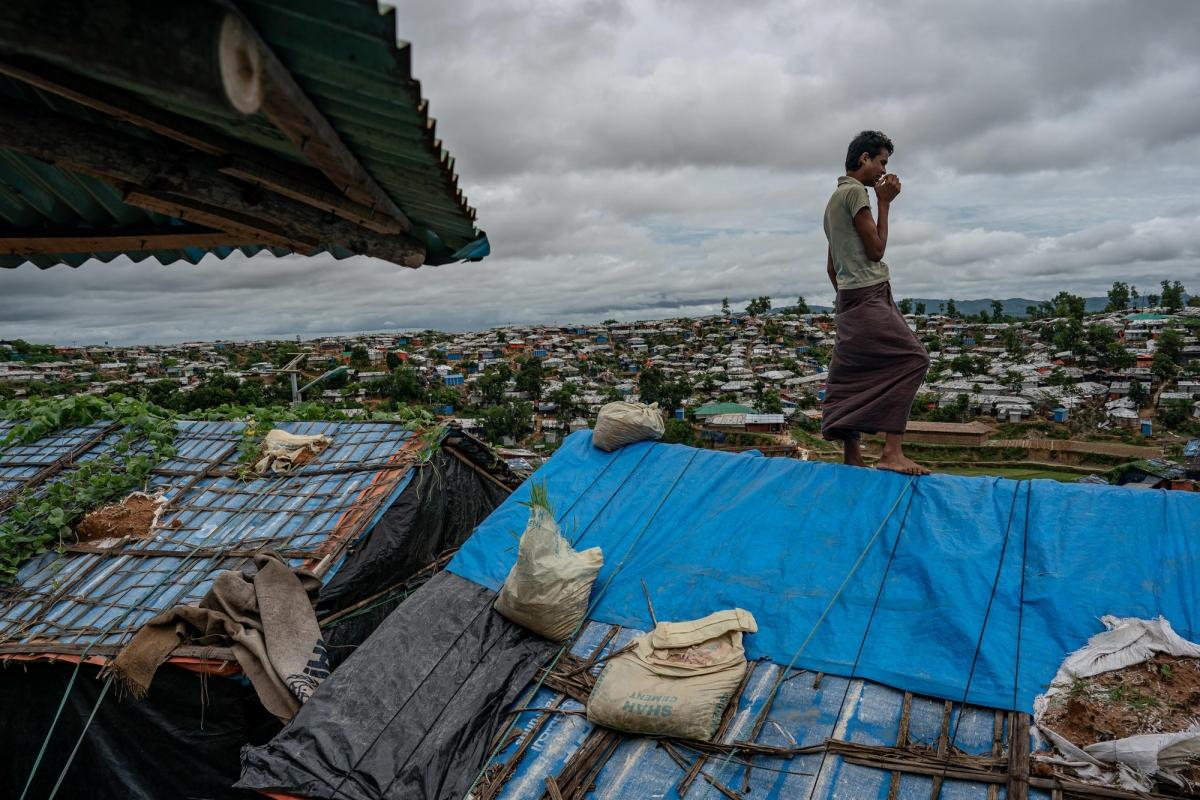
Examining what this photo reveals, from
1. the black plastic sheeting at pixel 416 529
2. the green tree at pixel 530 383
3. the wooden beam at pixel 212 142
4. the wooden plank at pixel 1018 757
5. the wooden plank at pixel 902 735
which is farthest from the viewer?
the green tree at pixel 530 383

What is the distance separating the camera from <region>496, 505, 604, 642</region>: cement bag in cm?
355

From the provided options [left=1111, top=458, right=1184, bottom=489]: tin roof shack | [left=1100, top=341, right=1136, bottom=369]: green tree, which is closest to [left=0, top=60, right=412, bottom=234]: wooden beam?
[left=1111, top=458, right=1184, bottom=489]: tin roof shack

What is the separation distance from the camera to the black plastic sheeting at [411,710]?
2.93 metres

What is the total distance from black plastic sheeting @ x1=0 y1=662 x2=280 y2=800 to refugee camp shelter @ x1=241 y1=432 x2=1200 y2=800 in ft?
3.70

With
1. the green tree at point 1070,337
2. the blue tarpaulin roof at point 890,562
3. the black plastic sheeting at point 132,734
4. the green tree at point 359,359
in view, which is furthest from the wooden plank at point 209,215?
the green tree at point 359,359

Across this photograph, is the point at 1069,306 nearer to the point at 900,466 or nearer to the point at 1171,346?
the point at 1171,346

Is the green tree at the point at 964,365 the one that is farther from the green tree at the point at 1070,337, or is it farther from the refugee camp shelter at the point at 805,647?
the refugee camp shelter at the point at 805,647

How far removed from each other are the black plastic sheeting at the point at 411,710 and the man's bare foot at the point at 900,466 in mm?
2311

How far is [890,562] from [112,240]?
390 cm

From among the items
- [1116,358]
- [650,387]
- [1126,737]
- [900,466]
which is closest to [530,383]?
[650,387]

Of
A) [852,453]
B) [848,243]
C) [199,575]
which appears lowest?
[199,575]

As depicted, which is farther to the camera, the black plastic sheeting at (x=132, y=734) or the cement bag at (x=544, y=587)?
the black plastic sheeting at (x=132, y=734)

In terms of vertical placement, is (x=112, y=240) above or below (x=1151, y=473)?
above

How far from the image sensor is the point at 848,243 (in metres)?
4.10
